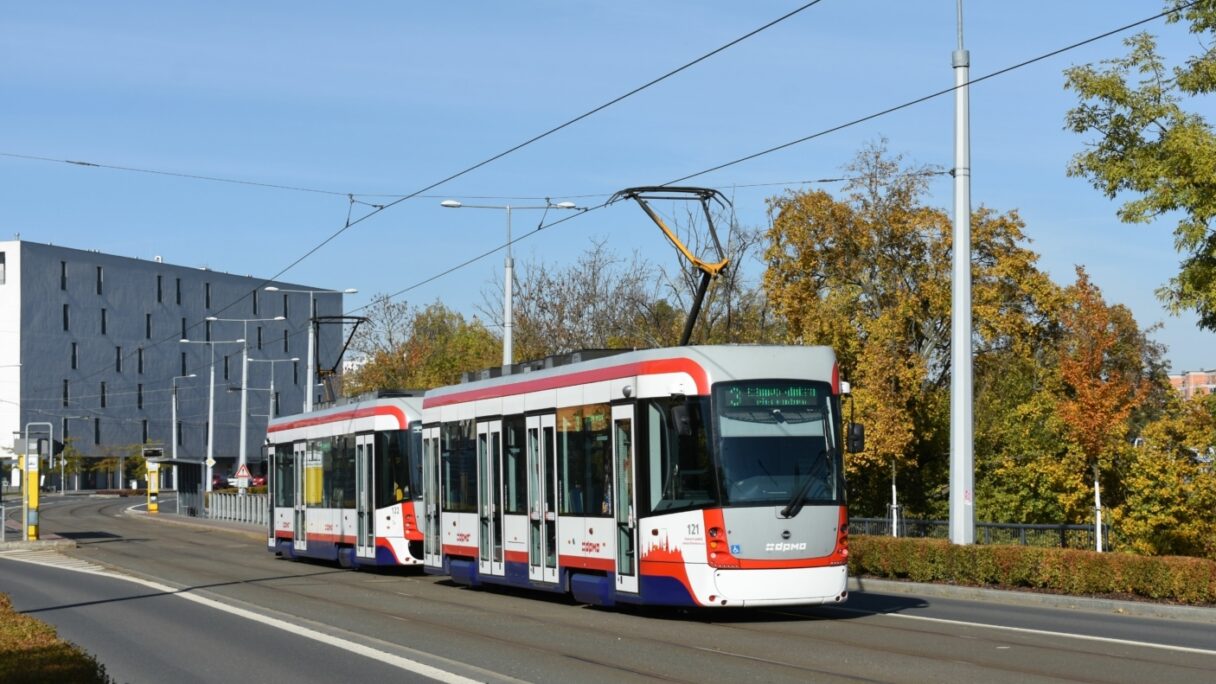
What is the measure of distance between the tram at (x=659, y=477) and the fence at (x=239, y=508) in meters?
37.4

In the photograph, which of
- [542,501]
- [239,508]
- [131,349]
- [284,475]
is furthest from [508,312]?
A: [131,349]

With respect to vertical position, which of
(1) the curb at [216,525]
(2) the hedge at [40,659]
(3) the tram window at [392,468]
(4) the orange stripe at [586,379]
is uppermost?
(4) the orange stripe at [586,379]

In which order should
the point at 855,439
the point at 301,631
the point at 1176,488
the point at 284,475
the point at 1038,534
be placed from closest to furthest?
the point at 301,631 → the point at 855,439 → the point at 1176,488 → the point at 1038,534 → the point at 284,475

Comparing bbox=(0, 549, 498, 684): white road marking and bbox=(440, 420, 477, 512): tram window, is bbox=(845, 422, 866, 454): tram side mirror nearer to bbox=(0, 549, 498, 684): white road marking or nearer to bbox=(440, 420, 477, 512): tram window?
bbox=(0, 549, 498, 684): white road marking

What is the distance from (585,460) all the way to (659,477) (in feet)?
6.32

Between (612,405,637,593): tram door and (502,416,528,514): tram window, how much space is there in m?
2.96

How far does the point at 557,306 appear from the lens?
55469mm

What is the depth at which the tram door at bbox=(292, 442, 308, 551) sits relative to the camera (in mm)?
34156

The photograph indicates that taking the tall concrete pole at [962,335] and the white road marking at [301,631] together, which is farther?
the tall concrete pole at [962,335]

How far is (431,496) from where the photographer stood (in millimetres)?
26469

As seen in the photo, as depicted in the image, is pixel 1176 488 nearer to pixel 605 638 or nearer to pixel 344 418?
pixel 605 638

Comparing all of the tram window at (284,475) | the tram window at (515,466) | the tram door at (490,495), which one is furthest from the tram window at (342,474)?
the tram window at (515,466)

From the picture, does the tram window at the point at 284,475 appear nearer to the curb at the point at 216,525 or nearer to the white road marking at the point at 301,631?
the white road marking at the point at 301,631

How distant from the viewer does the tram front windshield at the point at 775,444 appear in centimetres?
1814
